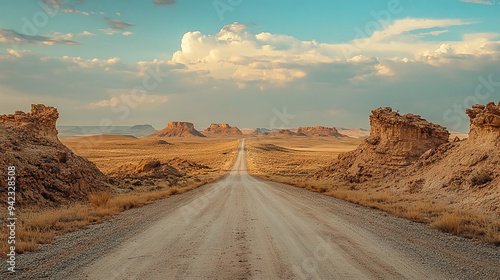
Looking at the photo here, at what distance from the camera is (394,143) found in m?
23.8

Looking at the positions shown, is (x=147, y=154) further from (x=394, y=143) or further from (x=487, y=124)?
(x=487, y=124)

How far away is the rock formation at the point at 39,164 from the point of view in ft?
42.1

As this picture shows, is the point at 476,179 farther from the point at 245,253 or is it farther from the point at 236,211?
the point at 245,253

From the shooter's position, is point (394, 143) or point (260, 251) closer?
point (260, 251)

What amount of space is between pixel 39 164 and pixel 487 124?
21633 mm

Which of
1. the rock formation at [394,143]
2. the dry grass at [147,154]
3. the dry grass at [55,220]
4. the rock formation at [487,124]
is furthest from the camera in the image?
the dry grass at [147,154]

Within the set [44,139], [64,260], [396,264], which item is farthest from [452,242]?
[44,139]

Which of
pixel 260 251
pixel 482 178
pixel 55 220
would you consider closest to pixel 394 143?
pixel 482 178

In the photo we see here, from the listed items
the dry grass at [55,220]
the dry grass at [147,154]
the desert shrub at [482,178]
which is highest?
the desert shrub at [482,178]

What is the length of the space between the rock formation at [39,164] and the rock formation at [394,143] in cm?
1883

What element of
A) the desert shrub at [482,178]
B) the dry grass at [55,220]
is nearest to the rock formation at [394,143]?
the desert shrub at [482,178]

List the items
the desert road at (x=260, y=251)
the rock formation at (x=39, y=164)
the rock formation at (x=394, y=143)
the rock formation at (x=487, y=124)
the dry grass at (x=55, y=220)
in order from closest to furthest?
the desert road at (x=260, y=251) → the dry grass at (x=55, y=220) → the rock formation at (x=39, y=164) → the rock formation at (x=487, y=124) → the rock formation at (x=394, y=143)

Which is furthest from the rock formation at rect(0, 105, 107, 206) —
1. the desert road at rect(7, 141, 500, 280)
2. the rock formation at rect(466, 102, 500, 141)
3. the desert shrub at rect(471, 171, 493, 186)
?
the rock formation at rect(466, 102, 500, 141)

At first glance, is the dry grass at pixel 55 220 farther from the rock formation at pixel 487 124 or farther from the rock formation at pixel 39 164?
the rock formation at pixel 487 124
